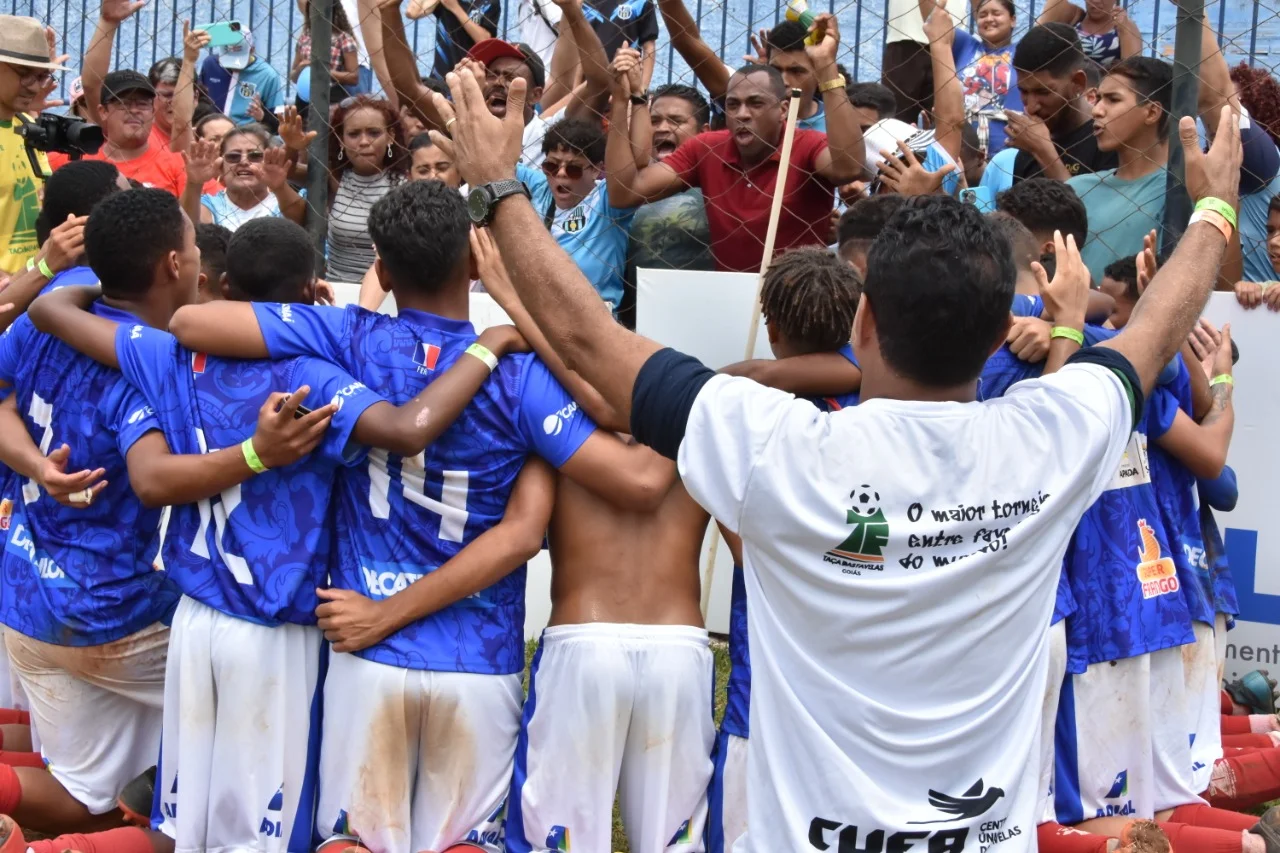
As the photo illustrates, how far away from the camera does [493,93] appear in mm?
6066

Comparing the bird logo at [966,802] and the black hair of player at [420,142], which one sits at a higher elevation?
the black hair of player at [420,142]

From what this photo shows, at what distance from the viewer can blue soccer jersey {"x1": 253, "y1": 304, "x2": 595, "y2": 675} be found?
9.73 ft

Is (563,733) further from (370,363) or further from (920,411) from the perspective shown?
(920,411)

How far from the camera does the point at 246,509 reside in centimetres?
304

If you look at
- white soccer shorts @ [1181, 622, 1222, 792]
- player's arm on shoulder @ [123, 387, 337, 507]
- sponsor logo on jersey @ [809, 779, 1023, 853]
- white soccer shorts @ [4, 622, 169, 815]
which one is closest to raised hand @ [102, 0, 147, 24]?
white soccer shorts @ [4, 622, 169, 815]

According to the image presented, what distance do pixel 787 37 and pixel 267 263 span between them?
309 cm

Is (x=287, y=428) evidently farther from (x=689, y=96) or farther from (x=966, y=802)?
(x=689, y=96)

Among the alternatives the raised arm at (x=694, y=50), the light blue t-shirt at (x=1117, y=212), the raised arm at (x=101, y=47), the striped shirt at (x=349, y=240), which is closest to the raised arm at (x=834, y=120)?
the light blue t-shirt at (x=1117, y=212)

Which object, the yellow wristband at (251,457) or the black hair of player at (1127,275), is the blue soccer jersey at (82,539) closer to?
the yellow wristband at (251,457)

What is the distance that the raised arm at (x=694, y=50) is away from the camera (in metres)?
6.00

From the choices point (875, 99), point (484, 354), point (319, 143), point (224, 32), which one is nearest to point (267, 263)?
point (484, 354)

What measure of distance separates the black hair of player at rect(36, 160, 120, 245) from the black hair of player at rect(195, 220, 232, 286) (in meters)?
0.28

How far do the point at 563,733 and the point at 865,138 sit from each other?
9.13 feet

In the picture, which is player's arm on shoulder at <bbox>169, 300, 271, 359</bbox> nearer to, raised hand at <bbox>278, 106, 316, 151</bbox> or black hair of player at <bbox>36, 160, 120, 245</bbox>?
black hair of player at <bbox>36, 160, 120, 245</bbox>
